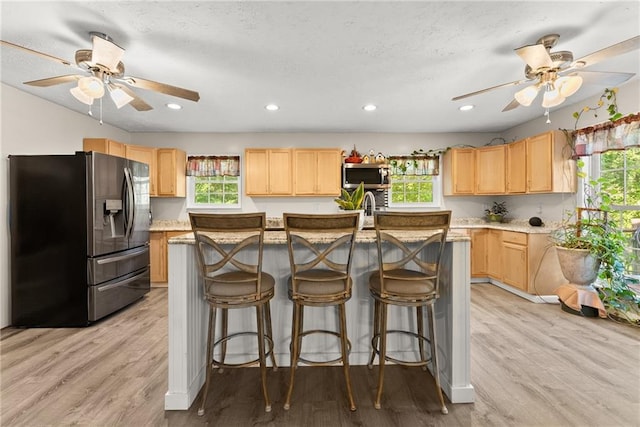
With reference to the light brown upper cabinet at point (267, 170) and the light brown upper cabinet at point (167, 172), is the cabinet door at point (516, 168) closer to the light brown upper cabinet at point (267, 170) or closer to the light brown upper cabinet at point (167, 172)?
the light brown upper cabinet at point (267, 170)

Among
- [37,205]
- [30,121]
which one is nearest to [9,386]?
[37,205]

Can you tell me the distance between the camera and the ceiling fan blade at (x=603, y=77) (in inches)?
89.1

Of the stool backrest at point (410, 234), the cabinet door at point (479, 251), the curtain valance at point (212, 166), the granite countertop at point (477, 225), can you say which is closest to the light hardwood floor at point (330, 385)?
the stool backrest at point (410, 234)

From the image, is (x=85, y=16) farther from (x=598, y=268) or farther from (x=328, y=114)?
(x=598, y=268)

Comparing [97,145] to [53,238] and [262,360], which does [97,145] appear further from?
[262,360]

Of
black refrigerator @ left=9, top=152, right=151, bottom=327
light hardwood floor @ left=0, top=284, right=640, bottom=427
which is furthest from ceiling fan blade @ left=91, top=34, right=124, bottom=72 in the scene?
light hardwood floor @ left=0, top=284, right=640, bottom=427

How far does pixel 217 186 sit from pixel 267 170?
1061mm

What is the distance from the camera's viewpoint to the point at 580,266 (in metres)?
3.45

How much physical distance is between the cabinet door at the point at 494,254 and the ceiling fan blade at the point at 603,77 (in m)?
2.52

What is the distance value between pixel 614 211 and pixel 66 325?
598 centimetres

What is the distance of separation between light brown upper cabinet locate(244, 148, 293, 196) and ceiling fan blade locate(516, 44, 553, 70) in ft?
11.3

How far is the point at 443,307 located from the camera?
2092mm

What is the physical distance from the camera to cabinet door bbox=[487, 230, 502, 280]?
454cm

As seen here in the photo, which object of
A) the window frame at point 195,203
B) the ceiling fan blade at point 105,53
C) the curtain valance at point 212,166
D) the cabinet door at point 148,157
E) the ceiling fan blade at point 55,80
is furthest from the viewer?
the window frame at point 195,203
